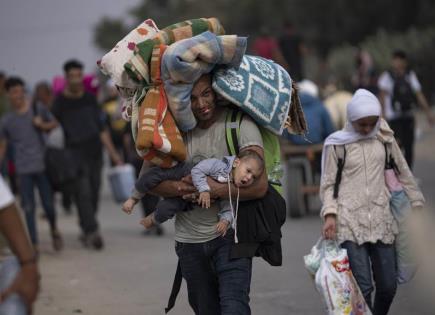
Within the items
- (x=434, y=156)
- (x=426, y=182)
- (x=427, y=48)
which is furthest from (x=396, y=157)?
(x=427, y=48)

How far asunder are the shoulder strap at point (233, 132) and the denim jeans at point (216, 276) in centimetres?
45

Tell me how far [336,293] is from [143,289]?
3.38 meters

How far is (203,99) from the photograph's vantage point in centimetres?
574

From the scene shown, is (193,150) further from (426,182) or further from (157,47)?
(426,182)

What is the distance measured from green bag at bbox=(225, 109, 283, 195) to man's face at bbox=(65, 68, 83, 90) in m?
6.42

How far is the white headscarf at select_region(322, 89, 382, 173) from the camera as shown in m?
6.88

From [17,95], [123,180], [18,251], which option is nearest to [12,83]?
[17,95]

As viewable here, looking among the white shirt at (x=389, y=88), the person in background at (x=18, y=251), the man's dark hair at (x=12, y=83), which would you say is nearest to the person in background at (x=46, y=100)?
the man's dark hair at (x=12, y=83)

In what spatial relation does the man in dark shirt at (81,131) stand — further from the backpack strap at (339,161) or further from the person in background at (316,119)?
the backpack strap at (339,161)

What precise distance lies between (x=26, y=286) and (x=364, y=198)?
9.99ft

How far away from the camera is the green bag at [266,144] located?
580 cm

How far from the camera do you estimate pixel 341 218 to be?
273 inches

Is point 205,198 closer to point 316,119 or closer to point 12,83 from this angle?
point 12,83

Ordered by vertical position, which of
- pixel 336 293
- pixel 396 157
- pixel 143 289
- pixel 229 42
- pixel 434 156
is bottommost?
pixel 434 156
